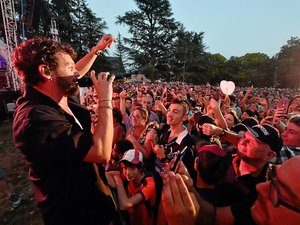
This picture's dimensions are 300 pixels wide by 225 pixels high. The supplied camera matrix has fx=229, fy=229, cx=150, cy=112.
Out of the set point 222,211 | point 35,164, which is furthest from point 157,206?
point 35,164

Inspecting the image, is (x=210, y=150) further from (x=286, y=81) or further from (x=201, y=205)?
(x=286, y=81)

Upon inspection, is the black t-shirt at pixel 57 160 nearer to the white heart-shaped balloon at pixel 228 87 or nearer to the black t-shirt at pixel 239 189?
the black t-shirt at pixel 239 189

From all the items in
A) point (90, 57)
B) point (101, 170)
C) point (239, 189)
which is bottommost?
point (239, 189)

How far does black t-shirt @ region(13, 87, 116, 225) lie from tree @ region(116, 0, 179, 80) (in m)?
38.2

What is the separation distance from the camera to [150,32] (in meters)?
39.8

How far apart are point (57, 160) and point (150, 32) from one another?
41080 millimetres

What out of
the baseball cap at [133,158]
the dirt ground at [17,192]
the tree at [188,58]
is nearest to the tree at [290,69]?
the tree at [188,58]

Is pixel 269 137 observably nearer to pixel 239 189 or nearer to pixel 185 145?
pixel 239 189

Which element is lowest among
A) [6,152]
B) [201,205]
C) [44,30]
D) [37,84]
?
[6,152]

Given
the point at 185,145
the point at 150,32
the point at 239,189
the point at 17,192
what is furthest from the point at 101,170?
the point at 150,32

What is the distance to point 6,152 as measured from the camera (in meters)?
6.85

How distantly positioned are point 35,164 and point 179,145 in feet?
5.86

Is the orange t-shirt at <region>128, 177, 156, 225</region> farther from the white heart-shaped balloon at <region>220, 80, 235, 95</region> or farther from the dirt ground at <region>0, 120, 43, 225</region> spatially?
the white heart-shaped balloon at <region>220, 80, 235, 95</region>

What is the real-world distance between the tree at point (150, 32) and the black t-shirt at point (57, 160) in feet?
125
